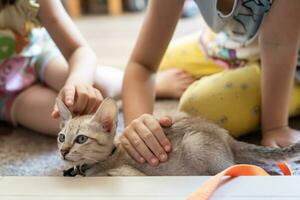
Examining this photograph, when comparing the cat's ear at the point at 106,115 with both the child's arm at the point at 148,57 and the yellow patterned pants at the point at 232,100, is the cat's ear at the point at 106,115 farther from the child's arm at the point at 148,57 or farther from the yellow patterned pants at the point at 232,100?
the yellow patterned pants at the point at 232,100

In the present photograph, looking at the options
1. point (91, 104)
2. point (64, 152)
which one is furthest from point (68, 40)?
point (64, 152)

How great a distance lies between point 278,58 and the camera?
95cm

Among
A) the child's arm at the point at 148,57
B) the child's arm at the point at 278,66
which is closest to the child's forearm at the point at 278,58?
the child's arm at the point at 278,66

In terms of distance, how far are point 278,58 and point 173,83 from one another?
42 cm

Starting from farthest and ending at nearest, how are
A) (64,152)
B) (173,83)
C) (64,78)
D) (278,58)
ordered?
(173,83)
(64,78)
(278,58)
(64,152)

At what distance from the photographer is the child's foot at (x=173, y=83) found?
1.32 metres

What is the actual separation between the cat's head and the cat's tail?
208 millimetres

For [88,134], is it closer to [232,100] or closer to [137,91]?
[137,91]

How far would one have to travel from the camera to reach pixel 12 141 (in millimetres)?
1148

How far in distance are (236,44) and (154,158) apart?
0.52m

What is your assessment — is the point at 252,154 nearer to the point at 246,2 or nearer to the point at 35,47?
the point at 246,2

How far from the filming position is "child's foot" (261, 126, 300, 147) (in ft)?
3.19

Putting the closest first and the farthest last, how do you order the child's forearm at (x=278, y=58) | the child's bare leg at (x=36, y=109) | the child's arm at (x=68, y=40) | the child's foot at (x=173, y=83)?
the child's forearm at (x=278, y=58) < the child's arm at (x=68, y=40) < the child's bare leg at (x=36, y=109) < the child's foot at (x=173, y=83)

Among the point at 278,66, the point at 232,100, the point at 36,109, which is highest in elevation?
the point at 278,66
